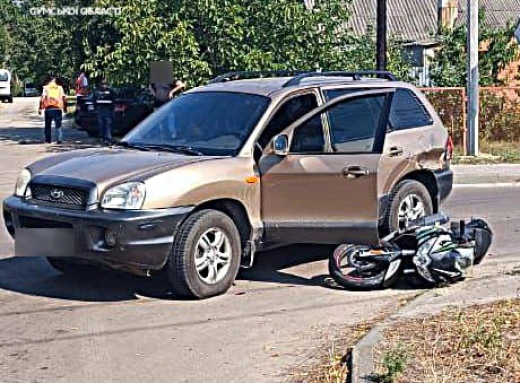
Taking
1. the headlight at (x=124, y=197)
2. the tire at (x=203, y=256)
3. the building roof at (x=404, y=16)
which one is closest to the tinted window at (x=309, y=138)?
the tire at (x=203, y=256)

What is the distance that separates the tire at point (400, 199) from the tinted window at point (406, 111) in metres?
0.55

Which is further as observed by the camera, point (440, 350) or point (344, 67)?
point (344, 67)

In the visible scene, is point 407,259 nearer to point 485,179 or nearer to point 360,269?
point 360,269

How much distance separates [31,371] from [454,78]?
19550 mm

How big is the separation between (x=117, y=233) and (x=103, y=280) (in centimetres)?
139

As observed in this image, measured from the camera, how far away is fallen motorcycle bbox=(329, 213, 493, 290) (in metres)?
7.92

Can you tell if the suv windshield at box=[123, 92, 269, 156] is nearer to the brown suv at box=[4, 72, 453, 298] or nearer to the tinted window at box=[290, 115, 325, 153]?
the brown suv at box=[4, 72, 453, 298]

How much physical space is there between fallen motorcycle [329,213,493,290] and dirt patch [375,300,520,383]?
100 cm

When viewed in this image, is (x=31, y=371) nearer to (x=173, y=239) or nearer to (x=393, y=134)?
(x=173, y=239)

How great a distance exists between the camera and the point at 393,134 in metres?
8.84

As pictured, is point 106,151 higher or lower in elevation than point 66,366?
higher

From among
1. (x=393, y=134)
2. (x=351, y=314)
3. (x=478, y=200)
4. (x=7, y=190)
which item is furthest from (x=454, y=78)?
(x=351, y=314)

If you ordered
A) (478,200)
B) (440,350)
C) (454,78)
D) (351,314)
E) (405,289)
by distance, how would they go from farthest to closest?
(454,78) < (478,200) < (405,289) < (351,314) < (440,350)

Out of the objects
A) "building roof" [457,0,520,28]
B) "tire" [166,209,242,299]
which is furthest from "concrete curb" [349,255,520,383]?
"building roof" [457,0,520,28]
